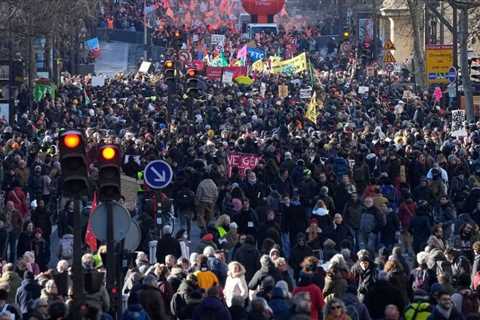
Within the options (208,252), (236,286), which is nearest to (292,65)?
(208,252)

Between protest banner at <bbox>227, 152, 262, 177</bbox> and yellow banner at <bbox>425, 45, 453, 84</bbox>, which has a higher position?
yellow banner at <bbox>425, 45, 453, 84</bbox>

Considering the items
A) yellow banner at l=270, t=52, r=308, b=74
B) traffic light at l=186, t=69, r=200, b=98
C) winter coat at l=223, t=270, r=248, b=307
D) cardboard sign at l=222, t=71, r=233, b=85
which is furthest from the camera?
cardboard sign at l=222, t=71, r=233, b=85

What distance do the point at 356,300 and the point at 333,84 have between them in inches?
1814

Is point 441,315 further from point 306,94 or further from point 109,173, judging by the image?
point 306,94

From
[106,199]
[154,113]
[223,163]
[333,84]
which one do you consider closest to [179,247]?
[106,199]

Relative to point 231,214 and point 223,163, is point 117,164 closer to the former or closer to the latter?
point 231,214

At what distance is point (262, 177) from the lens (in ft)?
107

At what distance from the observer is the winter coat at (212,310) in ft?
59.4

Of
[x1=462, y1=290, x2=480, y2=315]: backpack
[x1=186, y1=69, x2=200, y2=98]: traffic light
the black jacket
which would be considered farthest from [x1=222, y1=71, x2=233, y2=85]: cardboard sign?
A: [x1=462, y1=290, x2=480, y2=315]: backpack

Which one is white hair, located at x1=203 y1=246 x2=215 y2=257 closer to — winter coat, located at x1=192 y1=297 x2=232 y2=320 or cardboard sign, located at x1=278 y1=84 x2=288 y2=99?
winter coat, located at x1=192 y1=297 x2=232 y2=320

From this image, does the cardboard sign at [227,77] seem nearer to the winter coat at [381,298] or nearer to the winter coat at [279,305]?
the winter coat at [279,305]

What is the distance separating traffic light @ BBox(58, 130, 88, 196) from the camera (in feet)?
58.5

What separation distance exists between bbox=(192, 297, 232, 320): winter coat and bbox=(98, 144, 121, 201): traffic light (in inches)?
55.2

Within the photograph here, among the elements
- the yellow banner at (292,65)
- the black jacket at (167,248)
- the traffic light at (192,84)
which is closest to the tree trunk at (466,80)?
the yellow banner at (292,65)
